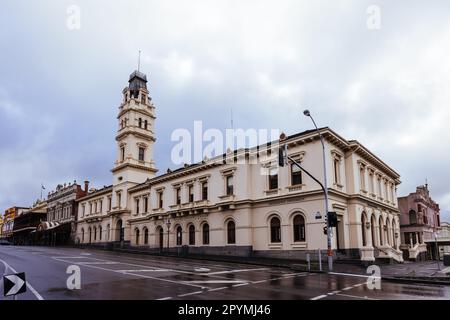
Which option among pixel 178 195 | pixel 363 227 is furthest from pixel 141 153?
pixel 363 227

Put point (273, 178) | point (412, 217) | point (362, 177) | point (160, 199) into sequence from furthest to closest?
1. point (412, 217)
2. point (160, 199)
3. point (362, 177)
4. point (273, 178)

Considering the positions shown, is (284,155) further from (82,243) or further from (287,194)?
(82,243)

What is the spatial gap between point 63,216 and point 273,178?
54634 mm

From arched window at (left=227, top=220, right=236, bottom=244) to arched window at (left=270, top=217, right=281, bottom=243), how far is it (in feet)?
13.6

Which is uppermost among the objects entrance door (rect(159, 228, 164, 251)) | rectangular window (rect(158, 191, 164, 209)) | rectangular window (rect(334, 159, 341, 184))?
rectangular window (rect(334, 159, 341, 184))

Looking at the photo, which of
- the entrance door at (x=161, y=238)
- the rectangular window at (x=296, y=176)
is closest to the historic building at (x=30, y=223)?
the entrance door at (x=161, y=238)

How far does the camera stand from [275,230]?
30.3 metres

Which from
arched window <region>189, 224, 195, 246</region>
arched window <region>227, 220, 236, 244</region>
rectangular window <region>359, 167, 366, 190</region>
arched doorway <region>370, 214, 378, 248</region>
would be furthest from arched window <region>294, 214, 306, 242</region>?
arched window <region>189, 224, 195, 246</region>

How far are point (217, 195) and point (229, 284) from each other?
21307 millimetres

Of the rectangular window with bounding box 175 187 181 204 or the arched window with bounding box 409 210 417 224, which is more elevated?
the rectangular window with bounding box 175 187 181 204

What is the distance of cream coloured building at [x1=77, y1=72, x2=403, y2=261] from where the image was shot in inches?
1106

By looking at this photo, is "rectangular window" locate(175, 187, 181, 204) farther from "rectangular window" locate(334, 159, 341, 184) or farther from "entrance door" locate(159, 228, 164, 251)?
"rectangular window" locate(334, 159, 341, 184)

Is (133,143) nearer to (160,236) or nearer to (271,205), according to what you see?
(160,236)
